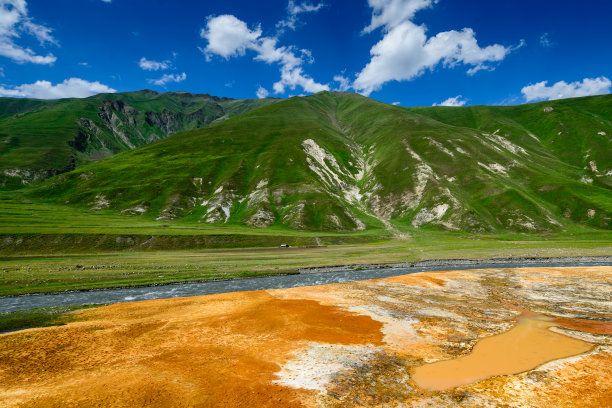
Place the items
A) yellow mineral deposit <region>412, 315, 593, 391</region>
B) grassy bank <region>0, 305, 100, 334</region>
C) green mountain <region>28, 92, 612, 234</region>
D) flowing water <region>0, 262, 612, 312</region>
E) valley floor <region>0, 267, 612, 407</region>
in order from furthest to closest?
green mountain <region>28, 92, 612, 234</region> → flowing water <region>0, 262, 612, 312</region> → grassy bank <region>0, 305, 100, 334</region> → yellow mineral deposit <region>412, 315, 593, 391</region> → valley floor <region>0, 267, 612, 407</region>

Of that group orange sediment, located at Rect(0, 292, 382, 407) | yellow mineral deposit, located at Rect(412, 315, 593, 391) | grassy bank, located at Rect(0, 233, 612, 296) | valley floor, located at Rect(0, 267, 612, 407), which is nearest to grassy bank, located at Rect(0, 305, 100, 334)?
valley floor, located at Rect(0, 267, 612, 407)

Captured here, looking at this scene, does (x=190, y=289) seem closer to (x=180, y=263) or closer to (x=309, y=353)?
(x=180, y=263)

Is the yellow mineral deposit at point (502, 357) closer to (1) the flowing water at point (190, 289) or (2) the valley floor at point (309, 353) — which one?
(2) the valley floor at point (309, 353)

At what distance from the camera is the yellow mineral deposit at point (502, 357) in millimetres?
18266

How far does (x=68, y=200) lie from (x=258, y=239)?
120 metres

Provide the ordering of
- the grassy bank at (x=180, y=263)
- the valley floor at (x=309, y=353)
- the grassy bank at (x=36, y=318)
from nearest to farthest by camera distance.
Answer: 1. the valley floor at (x=309, y=353)
2. the grassy bank at (x=36, y=318)
3. the grassy bank at (x=180, y=263)

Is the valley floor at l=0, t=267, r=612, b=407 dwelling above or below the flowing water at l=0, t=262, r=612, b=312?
above

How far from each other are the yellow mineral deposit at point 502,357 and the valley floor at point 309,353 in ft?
0.61

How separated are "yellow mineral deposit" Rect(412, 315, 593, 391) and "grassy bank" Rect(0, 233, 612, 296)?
138 ft

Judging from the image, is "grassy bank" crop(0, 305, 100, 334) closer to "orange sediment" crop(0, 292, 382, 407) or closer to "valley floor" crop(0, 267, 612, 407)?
"valley floor" crop(0, 267, 612, 407)

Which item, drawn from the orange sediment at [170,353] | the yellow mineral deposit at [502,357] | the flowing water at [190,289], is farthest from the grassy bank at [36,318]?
the yellow mineral deposit at [502,357]

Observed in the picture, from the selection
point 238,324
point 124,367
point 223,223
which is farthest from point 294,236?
point 124,367

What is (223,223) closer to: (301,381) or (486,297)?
(486,297)

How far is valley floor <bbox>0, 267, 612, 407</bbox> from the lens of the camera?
53.1ft
